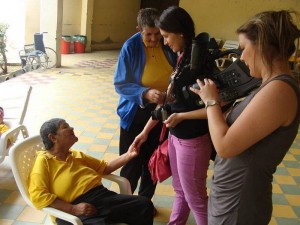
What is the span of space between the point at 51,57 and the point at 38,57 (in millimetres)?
362

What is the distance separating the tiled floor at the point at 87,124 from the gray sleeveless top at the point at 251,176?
1199 millimetres

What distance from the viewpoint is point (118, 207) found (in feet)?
5.27

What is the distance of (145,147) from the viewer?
6.65ft

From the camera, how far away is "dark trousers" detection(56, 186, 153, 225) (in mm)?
1594

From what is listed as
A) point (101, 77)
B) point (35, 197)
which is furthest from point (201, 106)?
point (101, 77)

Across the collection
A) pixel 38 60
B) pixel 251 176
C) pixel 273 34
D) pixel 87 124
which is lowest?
pixel 87 124

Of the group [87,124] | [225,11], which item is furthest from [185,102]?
[225,11]

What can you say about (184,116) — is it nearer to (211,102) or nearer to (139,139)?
(211,102)

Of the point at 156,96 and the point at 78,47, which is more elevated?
the point at 156,96

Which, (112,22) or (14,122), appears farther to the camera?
(112,22)

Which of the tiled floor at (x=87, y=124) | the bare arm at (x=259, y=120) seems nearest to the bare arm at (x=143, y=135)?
the tiled floor at (x=87, y=124)

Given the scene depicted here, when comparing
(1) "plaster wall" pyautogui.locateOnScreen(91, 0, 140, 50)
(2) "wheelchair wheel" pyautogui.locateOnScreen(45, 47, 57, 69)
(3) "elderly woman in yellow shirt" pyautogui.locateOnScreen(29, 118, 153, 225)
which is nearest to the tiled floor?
(2) "wheelchair wheel" pyautogui.locateOnScreen(45, 47, 57, 69)

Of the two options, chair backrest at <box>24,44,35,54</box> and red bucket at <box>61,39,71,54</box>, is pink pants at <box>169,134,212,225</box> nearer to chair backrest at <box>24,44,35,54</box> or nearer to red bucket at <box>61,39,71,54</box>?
chair backrest at <box>24,44,35,54</box>

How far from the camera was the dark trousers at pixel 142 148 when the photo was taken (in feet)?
6.43
